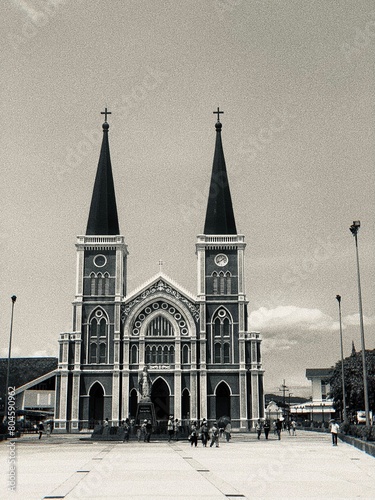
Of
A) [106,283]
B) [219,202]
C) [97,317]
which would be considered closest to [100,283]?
[106,283]

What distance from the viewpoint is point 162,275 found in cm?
7394

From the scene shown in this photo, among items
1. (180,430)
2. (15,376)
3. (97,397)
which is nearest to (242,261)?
(97,397)

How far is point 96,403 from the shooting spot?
2825 inches

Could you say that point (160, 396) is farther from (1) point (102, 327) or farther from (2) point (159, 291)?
(2) point (159, 291)

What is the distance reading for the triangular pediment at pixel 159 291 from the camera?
7312 cm

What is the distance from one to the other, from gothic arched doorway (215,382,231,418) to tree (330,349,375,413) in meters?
10.6

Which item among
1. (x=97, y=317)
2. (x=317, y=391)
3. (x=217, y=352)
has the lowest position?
(x=317, y=391)

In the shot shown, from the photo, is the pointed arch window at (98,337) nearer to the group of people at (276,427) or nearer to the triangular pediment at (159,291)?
the triangular pediment at (159,291)

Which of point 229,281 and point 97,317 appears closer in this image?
point 97,317

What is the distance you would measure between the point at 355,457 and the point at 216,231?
49.1m

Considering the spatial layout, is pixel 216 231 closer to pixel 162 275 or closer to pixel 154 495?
pixel 162 275

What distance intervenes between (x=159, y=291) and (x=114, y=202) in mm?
11577

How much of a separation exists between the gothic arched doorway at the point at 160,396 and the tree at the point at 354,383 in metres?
16.9

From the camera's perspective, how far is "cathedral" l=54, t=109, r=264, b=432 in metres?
70.5
